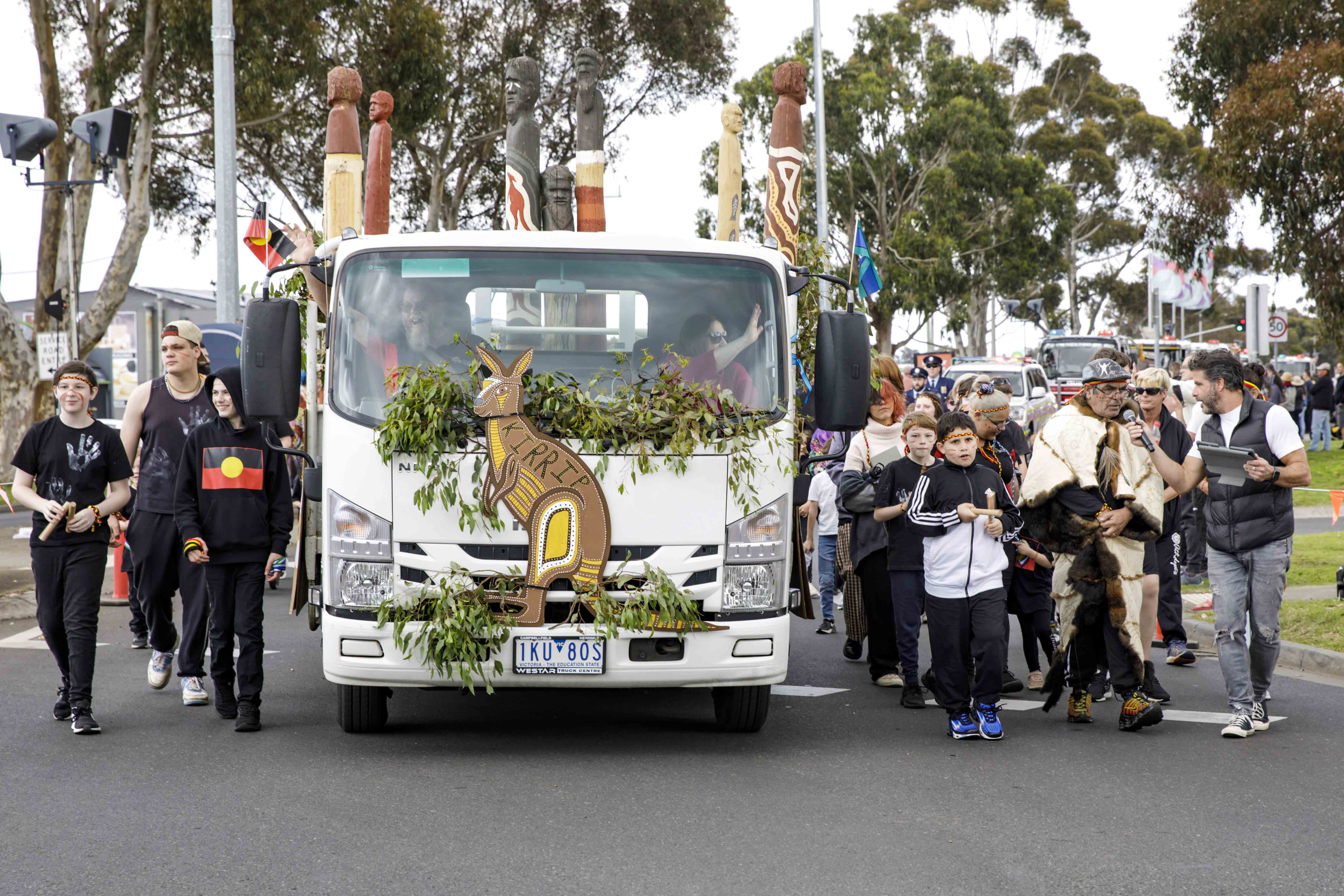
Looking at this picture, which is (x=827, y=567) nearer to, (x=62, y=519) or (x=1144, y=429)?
(x=1144, y=429)

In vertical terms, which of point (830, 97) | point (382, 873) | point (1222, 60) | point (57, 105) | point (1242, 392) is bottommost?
point (382, 873)

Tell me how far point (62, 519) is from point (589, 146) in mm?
4885

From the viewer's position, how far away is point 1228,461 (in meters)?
7.00

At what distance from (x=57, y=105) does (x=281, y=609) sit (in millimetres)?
16578

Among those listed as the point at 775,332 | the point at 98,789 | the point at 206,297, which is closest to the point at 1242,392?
the point at 775,332

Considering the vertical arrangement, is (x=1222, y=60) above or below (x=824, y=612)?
above

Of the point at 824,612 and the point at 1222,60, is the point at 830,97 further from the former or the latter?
the point at 824,612

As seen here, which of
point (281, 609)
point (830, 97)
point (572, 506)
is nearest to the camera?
point (572, 506)

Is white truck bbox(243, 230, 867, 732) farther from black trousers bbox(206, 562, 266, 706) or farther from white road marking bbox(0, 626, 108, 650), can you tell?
white road marking bbox(0, 626, 108, 650)

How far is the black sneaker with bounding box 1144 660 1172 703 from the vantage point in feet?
25.5

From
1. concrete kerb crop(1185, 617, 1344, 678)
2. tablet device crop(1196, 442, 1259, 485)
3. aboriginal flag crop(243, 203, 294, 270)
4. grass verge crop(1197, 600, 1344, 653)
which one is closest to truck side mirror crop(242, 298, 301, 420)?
tablet device crop(1196, 442, 1259, 485)

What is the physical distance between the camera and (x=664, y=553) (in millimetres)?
6422

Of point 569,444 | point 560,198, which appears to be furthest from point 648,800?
point 560,198

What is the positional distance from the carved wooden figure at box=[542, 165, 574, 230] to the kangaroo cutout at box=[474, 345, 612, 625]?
123 inches
